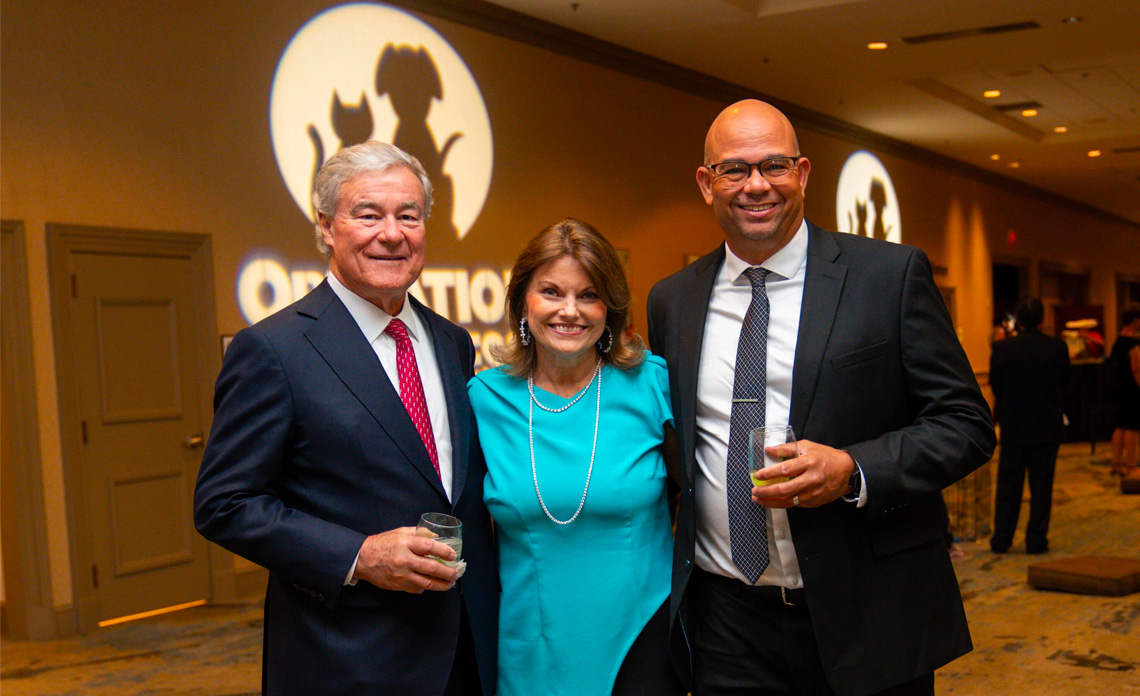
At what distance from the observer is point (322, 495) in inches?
76.1

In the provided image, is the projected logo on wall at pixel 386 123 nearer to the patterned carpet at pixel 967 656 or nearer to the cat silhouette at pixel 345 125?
the cat silhouette at pixel 345 125

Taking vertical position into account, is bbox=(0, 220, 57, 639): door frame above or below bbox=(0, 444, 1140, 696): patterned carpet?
above

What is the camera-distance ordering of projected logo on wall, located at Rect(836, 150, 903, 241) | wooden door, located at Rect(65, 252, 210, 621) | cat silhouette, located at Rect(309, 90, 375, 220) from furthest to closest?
projected logo on wall, located at Rect(836, 150, 903, 241)
cat silhouette, located at Rect(309, 90, 375, 220)
wooden door, located at Rect(65, 252, 210, 621)

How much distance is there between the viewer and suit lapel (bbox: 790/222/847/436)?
201 centimetres

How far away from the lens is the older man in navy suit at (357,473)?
1838 millimetres

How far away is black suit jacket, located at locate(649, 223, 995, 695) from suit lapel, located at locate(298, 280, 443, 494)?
22.7 inches

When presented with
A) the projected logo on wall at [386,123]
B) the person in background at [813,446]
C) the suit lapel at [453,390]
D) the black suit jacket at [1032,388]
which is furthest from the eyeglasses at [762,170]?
the black suit jacket at [1032,388]

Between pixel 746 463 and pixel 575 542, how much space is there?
393 millimetres

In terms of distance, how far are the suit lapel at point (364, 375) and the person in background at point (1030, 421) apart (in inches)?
221

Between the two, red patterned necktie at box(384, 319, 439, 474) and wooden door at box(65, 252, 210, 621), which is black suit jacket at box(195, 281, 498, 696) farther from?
wooden door at box(65, 252, 210, 621)

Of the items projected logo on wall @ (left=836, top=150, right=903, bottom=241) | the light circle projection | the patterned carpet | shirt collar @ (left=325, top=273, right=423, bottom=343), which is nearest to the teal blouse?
shirt collar @ (left=325, top=273, right=423, bottom=343)

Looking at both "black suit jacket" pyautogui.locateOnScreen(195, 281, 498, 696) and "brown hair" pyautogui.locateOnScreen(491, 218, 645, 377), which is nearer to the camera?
"black suit jacket" pyautogui.locateOnScreen(195, 281, 498, 696)

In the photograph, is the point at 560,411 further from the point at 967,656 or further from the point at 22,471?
the point at 22,471

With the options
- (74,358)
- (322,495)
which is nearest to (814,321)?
(322,495)
